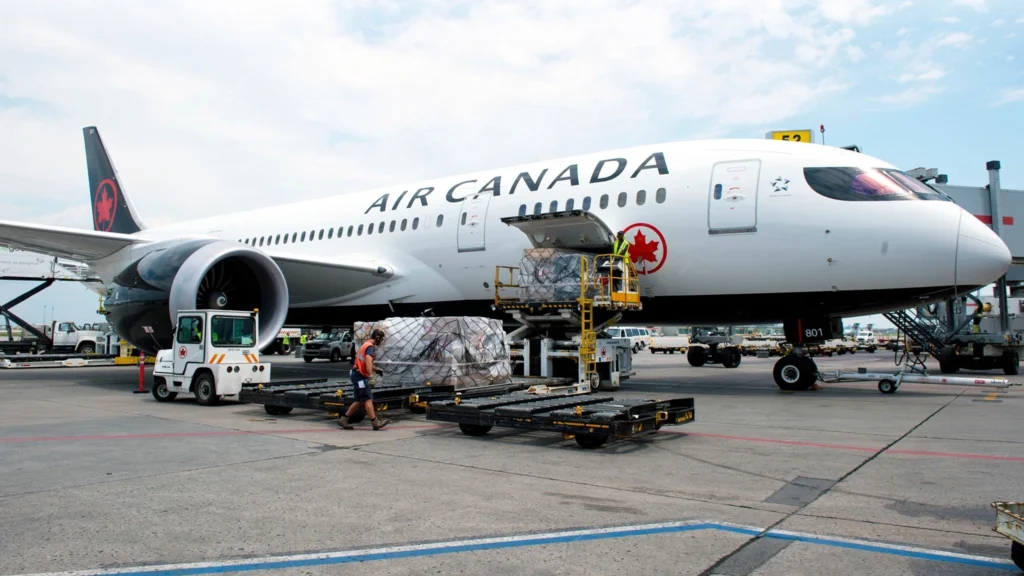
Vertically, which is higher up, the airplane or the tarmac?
the airplane

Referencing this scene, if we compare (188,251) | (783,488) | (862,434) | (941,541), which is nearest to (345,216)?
(188,251)

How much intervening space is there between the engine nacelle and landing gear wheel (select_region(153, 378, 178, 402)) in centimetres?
93

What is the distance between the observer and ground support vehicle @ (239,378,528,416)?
870 centimetres

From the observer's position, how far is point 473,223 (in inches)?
545

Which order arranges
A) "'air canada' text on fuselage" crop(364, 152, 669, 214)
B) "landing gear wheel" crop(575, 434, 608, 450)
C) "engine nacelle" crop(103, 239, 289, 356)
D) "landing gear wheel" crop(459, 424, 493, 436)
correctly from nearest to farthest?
"landing gear wheel" crop(575, 434, 608, 450)
"landing gear wheel" crop(459, 424, 493, 436)
"engine nacelle" crop(103, 239, 289, 356)
"'air canada' text on fuselage" crop(364, 152, 669, 214)

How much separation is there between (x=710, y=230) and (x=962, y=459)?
5.66 metres

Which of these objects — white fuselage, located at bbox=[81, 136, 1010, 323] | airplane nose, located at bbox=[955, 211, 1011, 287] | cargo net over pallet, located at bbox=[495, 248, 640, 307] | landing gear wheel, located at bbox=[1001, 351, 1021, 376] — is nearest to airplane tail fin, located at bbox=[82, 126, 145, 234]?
white fuselage, located at bbox=[81, 136, 1010, 323]

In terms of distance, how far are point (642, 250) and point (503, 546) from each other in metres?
8.61

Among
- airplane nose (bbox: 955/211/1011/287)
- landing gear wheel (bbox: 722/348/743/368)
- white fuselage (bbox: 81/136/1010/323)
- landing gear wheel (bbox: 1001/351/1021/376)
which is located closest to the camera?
airplane nose (bbox: 955/211/1011/287)

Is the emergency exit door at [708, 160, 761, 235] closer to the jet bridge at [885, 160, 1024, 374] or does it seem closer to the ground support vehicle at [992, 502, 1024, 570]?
the ground support vehicle at [992, 502, 1024, 570]

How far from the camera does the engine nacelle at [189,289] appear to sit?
11.7 meters

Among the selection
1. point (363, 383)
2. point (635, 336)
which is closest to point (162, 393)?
point (363, 383)

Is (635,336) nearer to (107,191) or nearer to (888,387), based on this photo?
(107,191)

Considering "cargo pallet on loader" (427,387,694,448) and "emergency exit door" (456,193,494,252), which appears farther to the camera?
"emergency exit door" (456,193,494,252)
